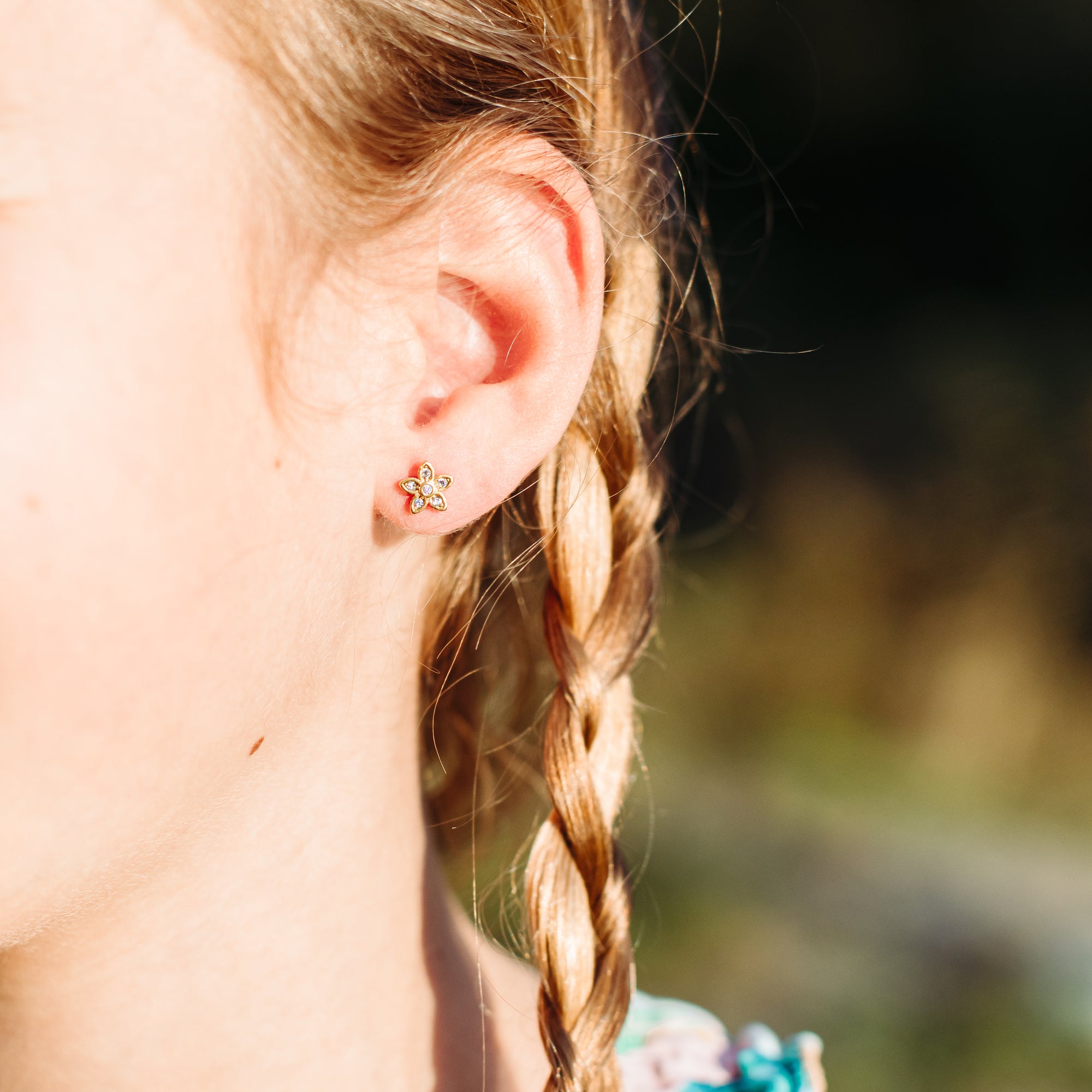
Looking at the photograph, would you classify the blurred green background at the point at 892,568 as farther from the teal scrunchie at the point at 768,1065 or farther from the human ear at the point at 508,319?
the human ear at the point at 508,319

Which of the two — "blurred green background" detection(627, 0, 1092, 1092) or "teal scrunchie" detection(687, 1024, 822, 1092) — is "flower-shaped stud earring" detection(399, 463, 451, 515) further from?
"blurred green background" detection(627, 0, 1092, 1092)

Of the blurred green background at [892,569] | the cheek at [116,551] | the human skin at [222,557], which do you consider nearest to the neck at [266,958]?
the human skin at [222,557]

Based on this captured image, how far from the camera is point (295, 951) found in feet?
3.02

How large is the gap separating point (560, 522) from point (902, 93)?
3426mm

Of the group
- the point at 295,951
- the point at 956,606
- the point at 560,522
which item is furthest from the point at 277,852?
the point at 956,606

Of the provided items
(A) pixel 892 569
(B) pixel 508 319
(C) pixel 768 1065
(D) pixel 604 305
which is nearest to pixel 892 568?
(A) pixel 892 569

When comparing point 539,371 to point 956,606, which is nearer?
point 539,371

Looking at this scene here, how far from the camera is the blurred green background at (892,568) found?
9.48 ft

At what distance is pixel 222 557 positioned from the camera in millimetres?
726

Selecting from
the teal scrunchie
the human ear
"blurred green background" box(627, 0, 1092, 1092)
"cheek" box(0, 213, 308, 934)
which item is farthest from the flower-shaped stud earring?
"blurred green background" box(627, 0, 1092, 1092)

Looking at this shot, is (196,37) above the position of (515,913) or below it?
above

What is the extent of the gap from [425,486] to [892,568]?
2.97m

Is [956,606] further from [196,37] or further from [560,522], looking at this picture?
[196,37]

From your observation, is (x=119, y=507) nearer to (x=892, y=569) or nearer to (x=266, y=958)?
(x=266, y=958)
